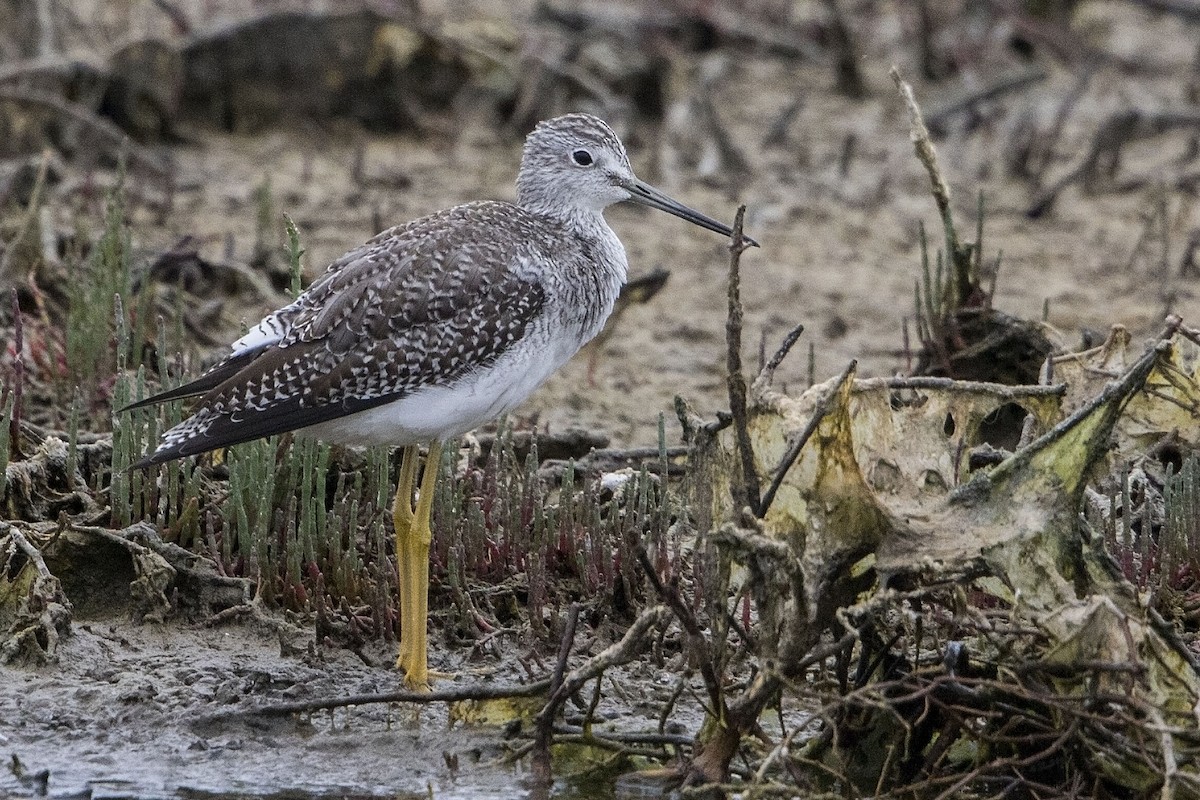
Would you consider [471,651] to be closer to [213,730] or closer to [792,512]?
[213,730]

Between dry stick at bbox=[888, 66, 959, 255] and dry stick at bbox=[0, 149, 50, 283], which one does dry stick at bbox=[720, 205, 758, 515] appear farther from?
dry stick at bbox=[0, 149, 50, 283]

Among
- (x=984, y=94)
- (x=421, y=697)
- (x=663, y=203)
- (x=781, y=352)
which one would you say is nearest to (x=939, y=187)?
(x=663, y=203)

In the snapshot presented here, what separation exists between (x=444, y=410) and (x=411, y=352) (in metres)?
0.22

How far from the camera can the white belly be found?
19.2 feet

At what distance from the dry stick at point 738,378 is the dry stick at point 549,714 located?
60cm

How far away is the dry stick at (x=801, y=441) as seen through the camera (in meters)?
4.73

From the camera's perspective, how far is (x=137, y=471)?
250 inches

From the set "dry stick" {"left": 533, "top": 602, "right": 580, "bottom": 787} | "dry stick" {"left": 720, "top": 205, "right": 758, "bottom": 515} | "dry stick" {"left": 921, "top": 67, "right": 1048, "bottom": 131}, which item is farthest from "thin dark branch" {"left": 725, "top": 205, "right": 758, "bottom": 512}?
"dry stick" {"left": 921, "top": 67, "right": 1048, "bottom": 131}

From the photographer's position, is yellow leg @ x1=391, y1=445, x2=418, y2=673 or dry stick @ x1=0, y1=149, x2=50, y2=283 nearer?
yellow leg @ x1=391, y1=445, x2=418, y2=673

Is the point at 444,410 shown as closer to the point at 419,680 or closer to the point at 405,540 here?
the point at 405,540

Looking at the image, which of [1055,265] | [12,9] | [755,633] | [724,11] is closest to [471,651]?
[755,633]

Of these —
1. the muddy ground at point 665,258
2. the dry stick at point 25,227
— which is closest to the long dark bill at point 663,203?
the muddy ground at point 665,258

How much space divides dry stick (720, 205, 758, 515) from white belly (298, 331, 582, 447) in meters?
1.20

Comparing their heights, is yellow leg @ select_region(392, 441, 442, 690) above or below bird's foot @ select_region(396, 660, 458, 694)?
above
